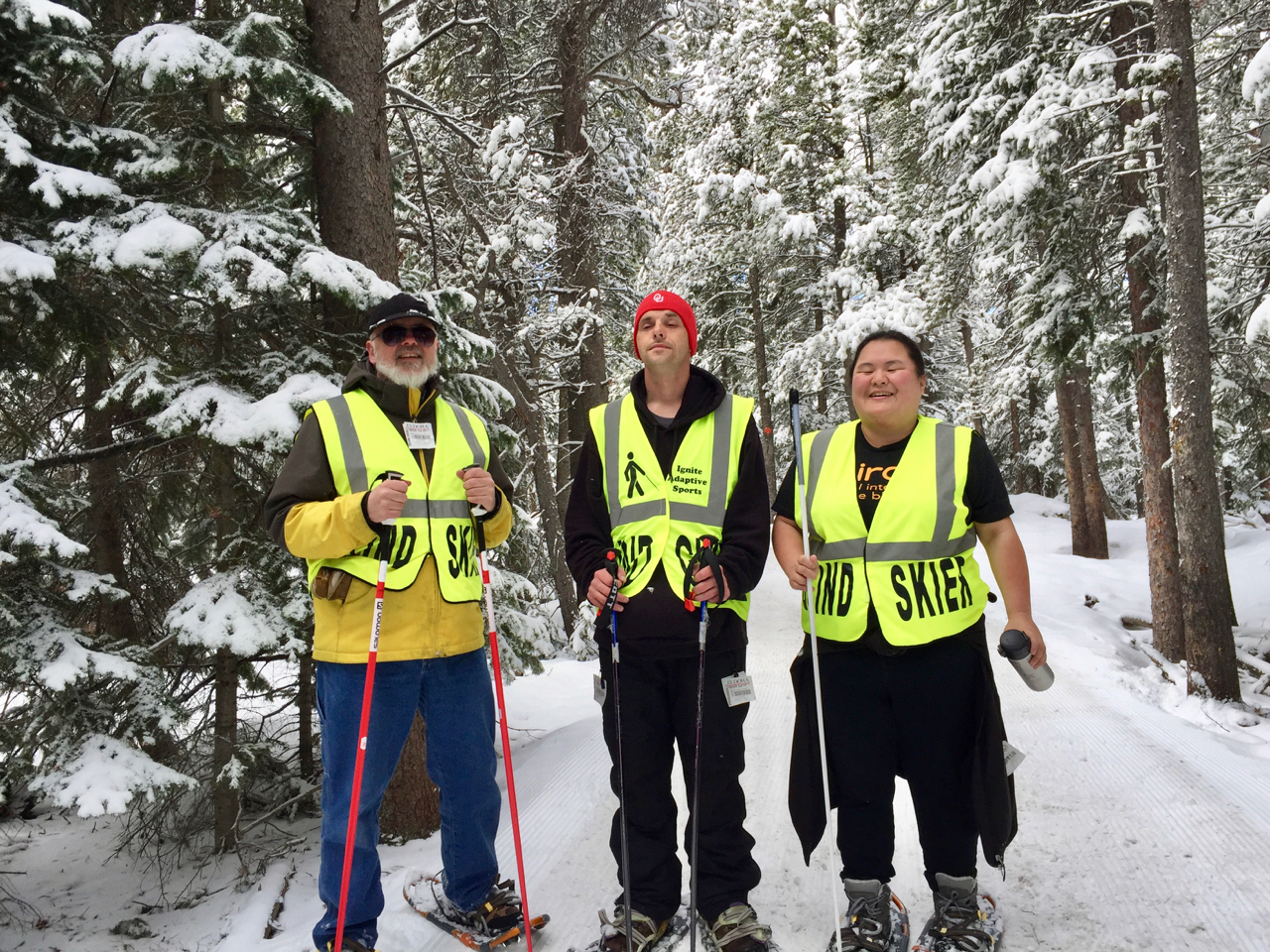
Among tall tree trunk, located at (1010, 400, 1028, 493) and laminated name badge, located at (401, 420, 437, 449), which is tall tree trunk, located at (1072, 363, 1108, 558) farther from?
laminated name badge, located at (401, 420, 437, 449)

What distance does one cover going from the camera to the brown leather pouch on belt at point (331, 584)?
2.86 metres

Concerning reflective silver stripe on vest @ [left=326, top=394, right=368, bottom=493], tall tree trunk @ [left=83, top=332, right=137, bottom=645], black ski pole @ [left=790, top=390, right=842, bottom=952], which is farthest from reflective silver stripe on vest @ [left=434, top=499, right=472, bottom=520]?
tall tree trunk @ [left=83, top=332, right=137, bottom=645]

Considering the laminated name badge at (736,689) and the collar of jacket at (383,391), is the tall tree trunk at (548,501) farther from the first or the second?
the laminated name badge at (736,689)

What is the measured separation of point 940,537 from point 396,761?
2192mm

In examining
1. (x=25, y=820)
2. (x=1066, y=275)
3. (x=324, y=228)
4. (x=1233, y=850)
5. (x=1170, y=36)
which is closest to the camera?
(x=1233, y=850)

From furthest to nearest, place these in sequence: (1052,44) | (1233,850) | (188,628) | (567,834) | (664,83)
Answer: (664,83) → (1052,44) → (567,834) → (188,628) → (1233,850)

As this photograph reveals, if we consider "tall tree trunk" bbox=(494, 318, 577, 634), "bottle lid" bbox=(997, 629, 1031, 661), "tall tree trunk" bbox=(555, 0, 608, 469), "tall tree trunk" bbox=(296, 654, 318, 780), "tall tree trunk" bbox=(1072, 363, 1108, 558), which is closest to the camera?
"bottle lid" bbox=(997, 629, 1031, 661)

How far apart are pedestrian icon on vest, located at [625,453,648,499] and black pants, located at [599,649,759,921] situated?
2.06ft

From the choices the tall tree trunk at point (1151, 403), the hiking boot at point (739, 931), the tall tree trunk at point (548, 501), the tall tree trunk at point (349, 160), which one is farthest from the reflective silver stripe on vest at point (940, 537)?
the tall tree trunk at point (1151, 403)

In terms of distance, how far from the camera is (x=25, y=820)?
624 centimetres

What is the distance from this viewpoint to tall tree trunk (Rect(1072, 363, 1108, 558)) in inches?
588

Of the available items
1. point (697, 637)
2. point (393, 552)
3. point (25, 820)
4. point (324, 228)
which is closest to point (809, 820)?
point (697, 637)

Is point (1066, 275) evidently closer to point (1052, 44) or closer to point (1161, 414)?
point (1161, 414)

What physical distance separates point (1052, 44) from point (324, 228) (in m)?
8.56
